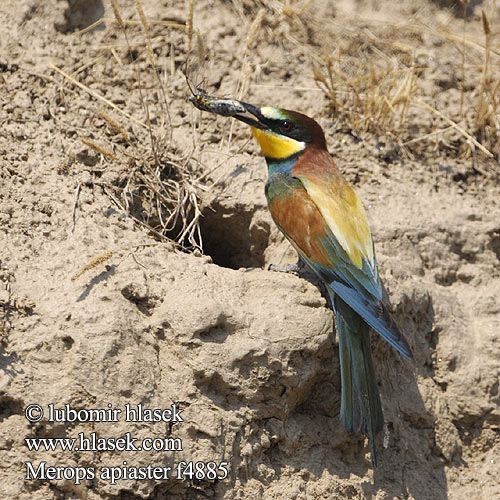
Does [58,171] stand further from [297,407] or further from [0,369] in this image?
[297,407]

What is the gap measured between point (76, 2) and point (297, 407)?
6.80 ft

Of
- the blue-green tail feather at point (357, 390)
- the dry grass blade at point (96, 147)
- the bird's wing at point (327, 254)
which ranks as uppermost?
the dry grass blade at point (96, 147)

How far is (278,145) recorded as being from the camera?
2.77 m

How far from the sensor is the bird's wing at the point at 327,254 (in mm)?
2227

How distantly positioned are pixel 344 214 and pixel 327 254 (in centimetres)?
17

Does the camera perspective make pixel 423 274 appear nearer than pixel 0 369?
No

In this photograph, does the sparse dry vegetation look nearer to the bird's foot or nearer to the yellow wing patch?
the bird's foot

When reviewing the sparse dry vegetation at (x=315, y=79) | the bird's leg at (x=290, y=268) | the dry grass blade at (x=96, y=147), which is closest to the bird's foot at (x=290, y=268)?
the bird's leg at (x=290, y=268)

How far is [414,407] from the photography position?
2.47m

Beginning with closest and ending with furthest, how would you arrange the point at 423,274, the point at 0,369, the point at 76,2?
the point at 0,369
the point at 423,274
the point at 76,2

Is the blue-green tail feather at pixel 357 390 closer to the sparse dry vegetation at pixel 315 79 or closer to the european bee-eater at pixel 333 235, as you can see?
the european bee-eater at pixel 333 235

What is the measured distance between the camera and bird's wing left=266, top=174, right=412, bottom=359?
2.23 metres

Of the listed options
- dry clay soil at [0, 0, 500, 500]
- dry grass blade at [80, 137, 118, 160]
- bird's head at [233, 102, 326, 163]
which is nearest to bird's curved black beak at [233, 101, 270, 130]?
bird's head at [233, 102, 326, 163]

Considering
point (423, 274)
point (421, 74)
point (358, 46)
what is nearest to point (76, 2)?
point (358, 46)
